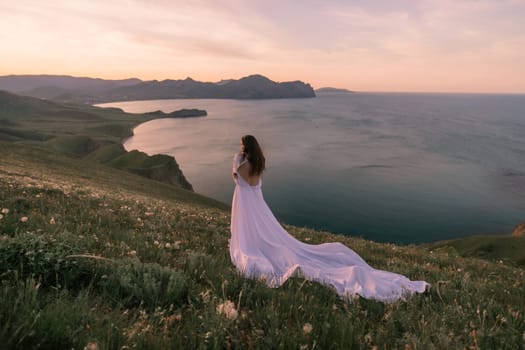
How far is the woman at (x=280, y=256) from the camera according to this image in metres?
5.91

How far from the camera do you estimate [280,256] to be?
26.3 feet

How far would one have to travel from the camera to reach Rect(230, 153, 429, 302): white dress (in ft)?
19.3

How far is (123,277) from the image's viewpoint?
3.63m

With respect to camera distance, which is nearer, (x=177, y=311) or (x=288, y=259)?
(x=177, y=311)

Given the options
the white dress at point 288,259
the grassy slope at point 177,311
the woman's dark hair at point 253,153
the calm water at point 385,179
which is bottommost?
the calm water at point 385,179

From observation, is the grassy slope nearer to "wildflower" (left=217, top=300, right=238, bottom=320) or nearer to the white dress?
"wildflower" (left=217, top=300, right=238, bottom=320)

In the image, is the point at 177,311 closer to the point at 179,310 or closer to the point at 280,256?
the point at 179,310

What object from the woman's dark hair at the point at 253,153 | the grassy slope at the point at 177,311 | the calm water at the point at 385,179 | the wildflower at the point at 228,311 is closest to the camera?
the grassy slope at the point at 177,311

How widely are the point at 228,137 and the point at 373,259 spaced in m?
165

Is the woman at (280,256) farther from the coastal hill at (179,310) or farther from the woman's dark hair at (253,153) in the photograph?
the coastal hill at (179,310)

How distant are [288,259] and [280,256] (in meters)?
0.30

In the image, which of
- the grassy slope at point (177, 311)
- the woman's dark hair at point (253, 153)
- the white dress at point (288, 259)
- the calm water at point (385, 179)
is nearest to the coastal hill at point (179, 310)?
the grassy slope at point (177, 311)

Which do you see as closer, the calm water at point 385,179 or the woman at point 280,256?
the woman at point 280,256

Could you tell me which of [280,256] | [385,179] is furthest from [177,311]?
[385,179]
